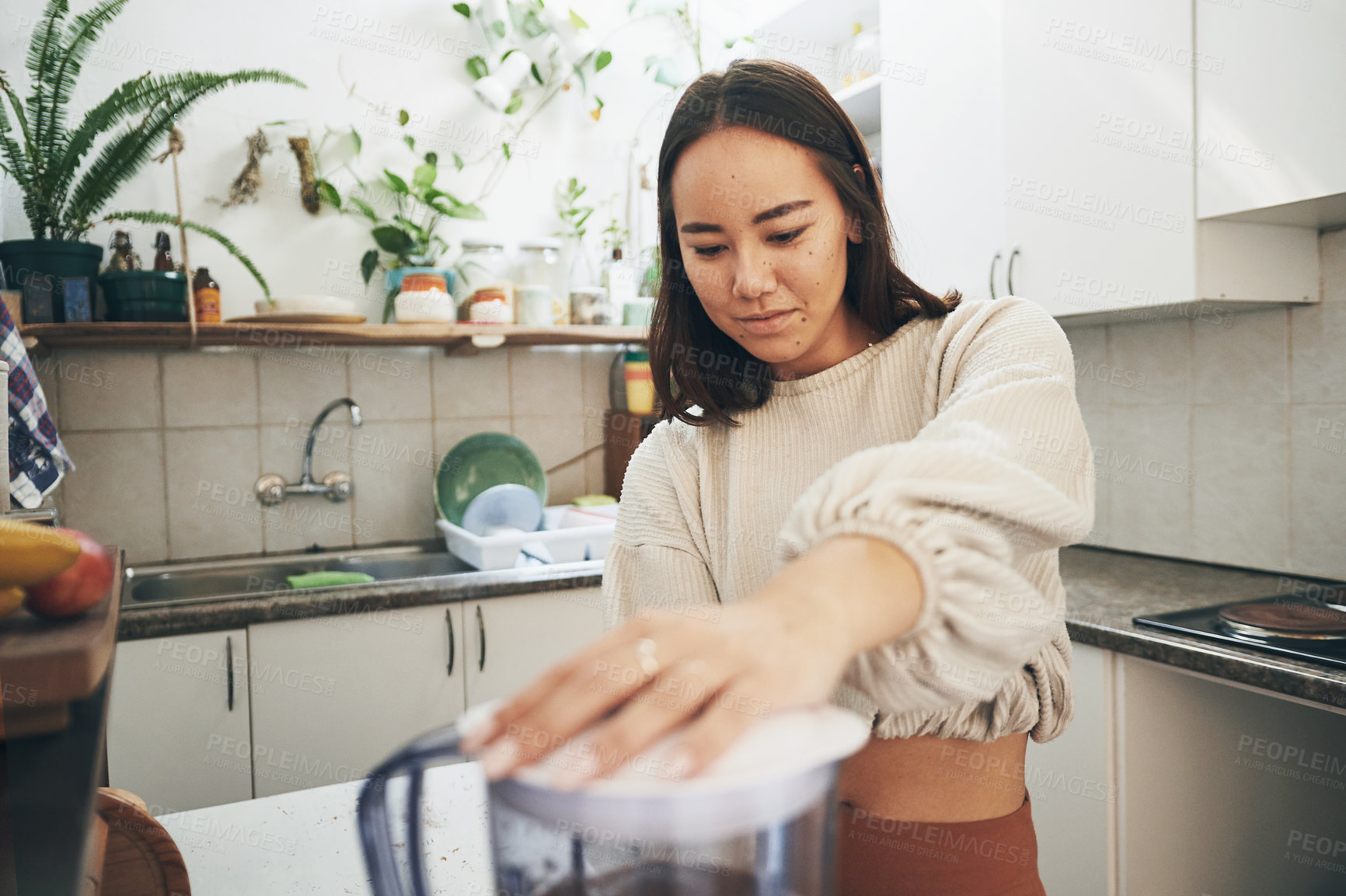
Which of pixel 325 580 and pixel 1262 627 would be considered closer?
pixel 1262 627

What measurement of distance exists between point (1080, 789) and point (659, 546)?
0.94 meters

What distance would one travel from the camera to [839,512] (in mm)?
382

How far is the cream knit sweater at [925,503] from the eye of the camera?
15.0 inches

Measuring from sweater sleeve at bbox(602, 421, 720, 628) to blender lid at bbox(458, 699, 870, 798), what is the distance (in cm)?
58

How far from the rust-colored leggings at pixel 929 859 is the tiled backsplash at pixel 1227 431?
119 centimetres

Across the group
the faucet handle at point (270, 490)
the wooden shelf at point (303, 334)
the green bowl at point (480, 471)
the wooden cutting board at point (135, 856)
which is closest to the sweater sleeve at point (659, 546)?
the wooden cutting board at point (135, 856)

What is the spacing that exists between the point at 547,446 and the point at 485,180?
29.3 inches

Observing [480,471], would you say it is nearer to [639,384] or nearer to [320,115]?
[639,384]

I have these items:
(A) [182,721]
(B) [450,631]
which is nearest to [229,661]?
(A) [182,721]

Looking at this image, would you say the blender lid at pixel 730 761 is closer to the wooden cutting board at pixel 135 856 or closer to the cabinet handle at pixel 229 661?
the wooden cutting board at pixel 135 856

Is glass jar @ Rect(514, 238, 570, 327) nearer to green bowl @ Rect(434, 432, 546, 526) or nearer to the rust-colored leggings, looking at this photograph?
green bowl @ Rect(434, 432, 546, 526)

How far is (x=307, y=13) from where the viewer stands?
2178 mm

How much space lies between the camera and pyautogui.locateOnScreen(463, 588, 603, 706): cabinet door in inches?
70.1

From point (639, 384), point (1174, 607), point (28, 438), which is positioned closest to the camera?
point (28, 438)
